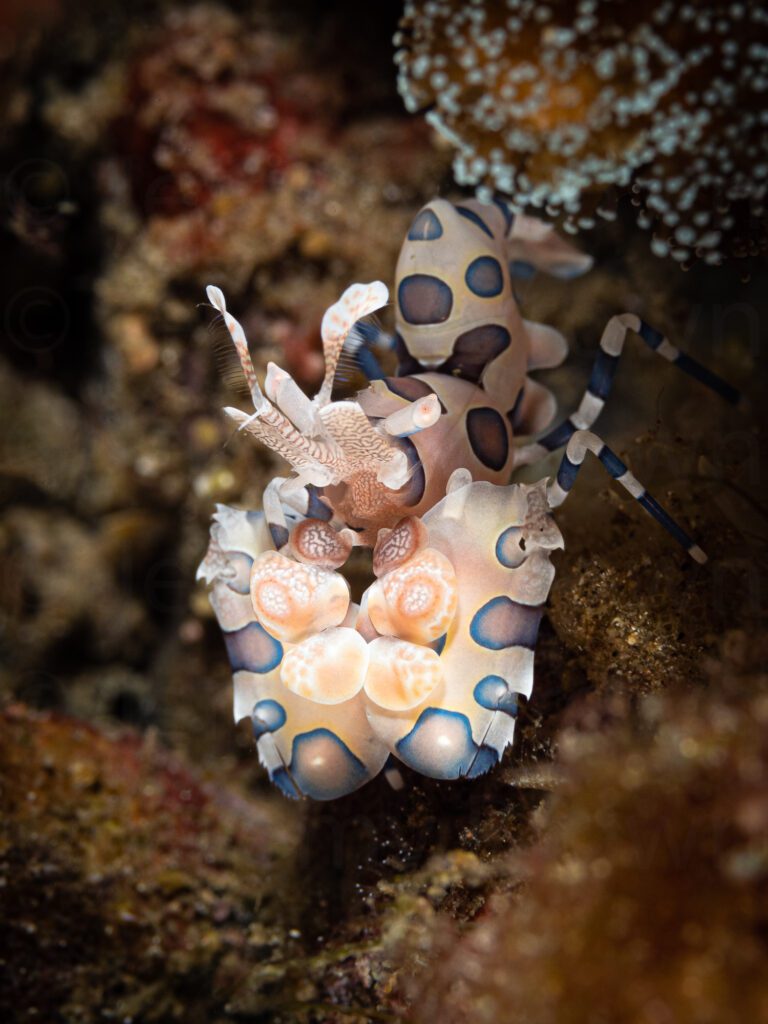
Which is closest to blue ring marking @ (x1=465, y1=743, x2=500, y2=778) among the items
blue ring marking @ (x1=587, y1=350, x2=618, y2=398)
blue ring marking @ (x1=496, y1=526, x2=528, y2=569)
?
blue ring marking @ (x1=496, y1=526, x2=528, y2=569)

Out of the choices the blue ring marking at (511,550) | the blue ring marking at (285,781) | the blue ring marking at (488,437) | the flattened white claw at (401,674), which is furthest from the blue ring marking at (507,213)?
the blue ring marking at (285,781)

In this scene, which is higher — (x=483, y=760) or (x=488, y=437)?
(x=488, y=437)

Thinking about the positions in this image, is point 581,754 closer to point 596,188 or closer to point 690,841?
point 690,841

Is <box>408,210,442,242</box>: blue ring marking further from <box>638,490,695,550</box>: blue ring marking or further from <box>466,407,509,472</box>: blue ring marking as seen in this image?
<box>638,490,695,550</box>: blue ring marking

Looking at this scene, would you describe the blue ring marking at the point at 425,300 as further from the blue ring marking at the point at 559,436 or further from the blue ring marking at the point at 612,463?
the blue ring marking at the point at 612,463

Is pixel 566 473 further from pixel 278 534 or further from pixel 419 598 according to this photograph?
pixel 278 534

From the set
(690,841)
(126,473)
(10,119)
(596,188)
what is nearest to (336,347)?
(596,188)

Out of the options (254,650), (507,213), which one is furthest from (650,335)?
(254,650)
